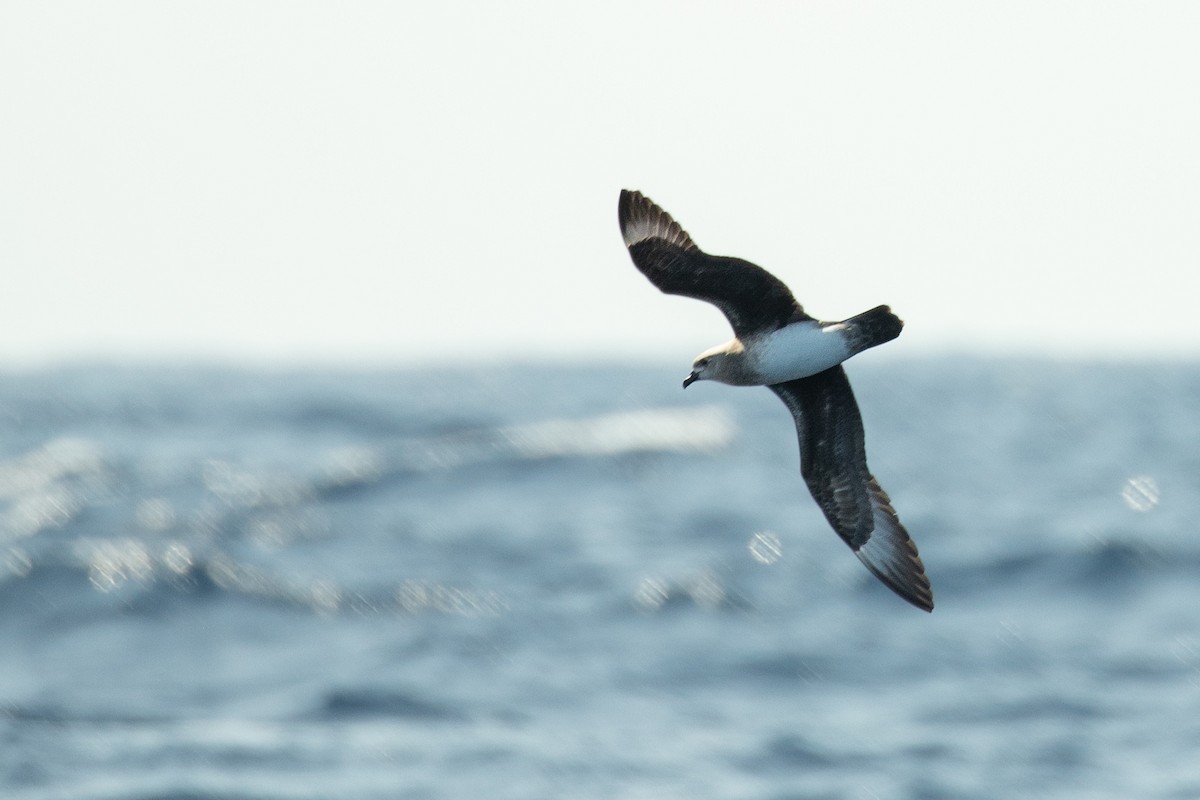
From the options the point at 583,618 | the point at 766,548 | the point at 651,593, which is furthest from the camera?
the point at 766,548

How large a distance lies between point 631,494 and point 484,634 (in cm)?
1377

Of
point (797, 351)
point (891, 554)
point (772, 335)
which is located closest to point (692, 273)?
point (772, 335)

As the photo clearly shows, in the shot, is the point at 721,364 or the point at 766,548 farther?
the point at 766,548

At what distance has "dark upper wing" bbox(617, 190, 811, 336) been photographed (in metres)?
10.8

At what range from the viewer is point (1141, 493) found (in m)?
42.2

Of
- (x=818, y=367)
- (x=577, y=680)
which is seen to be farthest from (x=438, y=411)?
(x=818, y=367)

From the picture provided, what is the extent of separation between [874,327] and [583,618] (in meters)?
23.2

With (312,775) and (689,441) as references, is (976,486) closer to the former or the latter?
(689,441)

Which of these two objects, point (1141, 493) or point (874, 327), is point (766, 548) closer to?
point (1141, 493)

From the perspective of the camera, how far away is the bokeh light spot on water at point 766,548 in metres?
37.4

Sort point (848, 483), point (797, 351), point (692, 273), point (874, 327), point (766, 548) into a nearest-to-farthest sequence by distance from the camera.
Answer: point (874, 327)
point (797, 351)
point (692, 273)
point (848, 483)
point (766, 548)

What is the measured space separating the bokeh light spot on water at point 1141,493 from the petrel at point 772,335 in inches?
1183

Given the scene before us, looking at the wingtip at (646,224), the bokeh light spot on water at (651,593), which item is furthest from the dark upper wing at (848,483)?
the bokeh light spot on water at (651,593)

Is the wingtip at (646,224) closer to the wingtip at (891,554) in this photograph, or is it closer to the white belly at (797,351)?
the white belly at (797,351)
